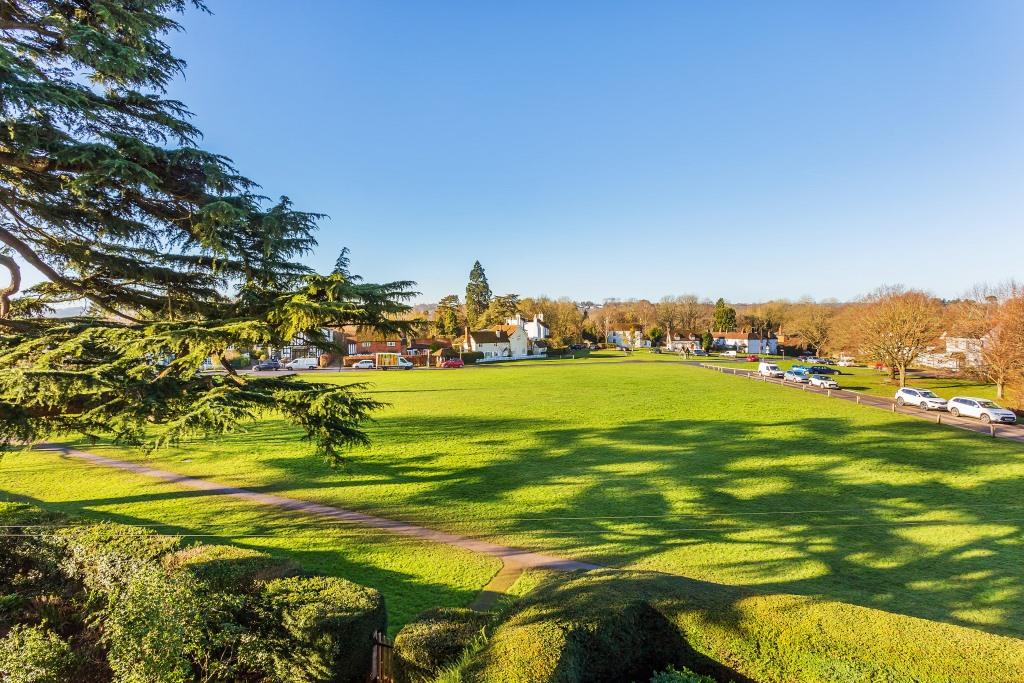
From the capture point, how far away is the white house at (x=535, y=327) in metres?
92.0

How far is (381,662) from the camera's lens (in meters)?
5.74

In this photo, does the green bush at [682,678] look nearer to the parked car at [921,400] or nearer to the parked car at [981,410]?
the parked car at [981,410]

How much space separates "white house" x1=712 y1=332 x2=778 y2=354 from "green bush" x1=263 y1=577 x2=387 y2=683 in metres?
104

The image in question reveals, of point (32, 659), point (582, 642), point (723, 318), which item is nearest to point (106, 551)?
point (32, 659)

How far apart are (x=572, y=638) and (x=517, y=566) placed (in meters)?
5.48

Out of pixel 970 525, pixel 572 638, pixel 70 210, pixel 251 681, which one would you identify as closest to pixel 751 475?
pixel 970 525

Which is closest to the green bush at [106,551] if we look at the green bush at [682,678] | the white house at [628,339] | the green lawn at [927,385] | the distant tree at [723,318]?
the green bush at [682,678]

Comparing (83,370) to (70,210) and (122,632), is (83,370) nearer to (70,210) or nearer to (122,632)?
(70,210)

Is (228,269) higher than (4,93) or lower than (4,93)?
lower

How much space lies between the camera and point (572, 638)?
14.4ft

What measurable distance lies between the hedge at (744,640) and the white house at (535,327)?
8563 centimetres

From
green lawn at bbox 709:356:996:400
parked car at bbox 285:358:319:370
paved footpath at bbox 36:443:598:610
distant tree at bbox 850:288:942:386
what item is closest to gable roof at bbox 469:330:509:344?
parked car at bbox 285:358:319:370

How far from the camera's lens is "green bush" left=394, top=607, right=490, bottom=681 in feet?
16.8

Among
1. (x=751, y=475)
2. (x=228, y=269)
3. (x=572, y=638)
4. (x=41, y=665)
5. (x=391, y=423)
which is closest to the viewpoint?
(x=572, y=638)
